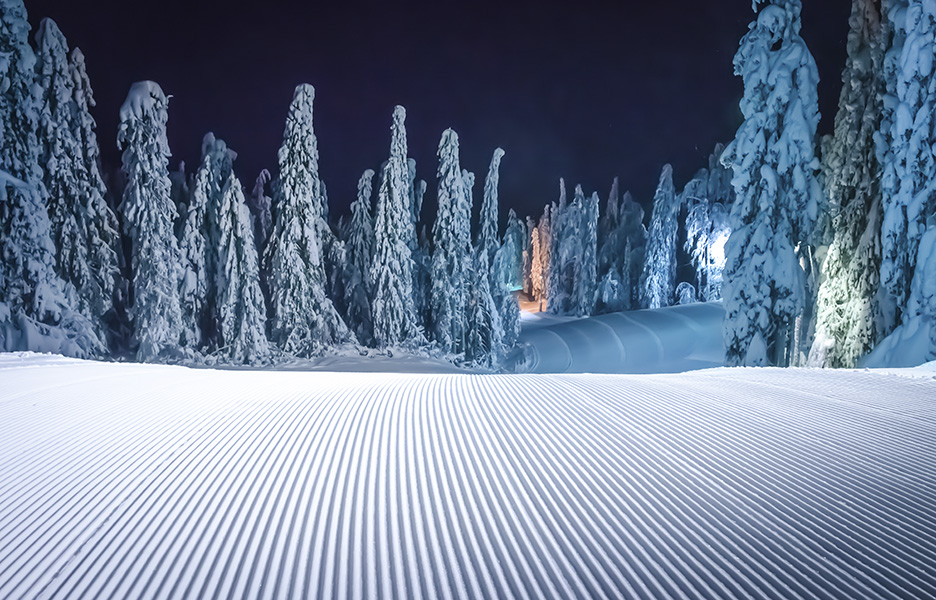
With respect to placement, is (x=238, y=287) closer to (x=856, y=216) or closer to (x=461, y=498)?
(x=461, y=498)

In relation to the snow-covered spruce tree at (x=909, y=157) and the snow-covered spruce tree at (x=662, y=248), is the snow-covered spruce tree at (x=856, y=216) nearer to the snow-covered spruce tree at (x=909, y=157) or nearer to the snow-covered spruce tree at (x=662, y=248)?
the snow-covered spruce tree at (x=909, y=157)

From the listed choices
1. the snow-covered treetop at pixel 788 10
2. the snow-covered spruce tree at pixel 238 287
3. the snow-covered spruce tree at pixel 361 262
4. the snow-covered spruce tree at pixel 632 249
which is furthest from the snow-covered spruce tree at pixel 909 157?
the snow-covered spruce tree at pixel 632 249

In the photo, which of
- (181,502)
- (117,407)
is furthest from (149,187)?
(181,502)

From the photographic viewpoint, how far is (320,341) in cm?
1923

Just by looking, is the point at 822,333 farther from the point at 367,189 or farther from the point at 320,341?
the point at 367,189

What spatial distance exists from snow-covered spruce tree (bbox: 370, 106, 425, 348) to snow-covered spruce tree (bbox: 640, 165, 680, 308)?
77.8 feet

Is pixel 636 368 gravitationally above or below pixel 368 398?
below

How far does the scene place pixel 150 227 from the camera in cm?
1664

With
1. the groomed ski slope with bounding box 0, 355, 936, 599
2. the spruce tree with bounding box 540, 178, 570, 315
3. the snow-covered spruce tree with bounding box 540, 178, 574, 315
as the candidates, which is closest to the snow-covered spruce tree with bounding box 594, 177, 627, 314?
the snow-covered spruce tree with bounding box 540, 178, 574, 315

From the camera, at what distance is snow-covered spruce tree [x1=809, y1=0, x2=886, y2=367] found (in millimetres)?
13391

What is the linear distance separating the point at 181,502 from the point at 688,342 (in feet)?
83.9

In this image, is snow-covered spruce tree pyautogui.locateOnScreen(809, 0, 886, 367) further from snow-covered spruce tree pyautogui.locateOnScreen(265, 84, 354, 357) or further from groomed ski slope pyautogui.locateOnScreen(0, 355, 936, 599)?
snow-covered spruce tree pyautogui.locateOnScreen(265, 84, 354, 357)

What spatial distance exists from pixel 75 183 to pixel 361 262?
11275 millimetres

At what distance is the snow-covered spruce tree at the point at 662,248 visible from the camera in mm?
38125
